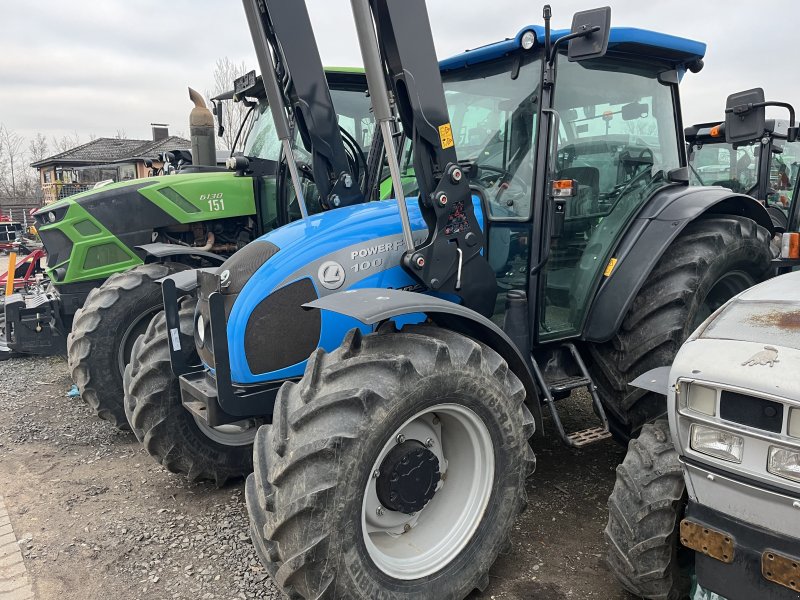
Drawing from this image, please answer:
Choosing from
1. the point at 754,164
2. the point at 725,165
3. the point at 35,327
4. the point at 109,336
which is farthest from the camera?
the point at 725,165

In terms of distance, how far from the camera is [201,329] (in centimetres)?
317

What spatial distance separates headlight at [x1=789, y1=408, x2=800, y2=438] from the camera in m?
1.72

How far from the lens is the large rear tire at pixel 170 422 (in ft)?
11.4

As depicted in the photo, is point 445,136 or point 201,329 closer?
point 445,136

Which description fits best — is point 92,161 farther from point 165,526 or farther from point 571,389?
point 571,389

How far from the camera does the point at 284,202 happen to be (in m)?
5.65

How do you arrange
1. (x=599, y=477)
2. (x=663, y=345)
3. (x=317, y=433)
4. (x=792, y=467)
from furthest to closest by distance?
(x=599, y=477), (x=663, y=345), (x=317, y=433), (x=792, y=467)

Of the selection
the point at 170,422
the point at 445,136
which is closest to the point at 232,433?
the point at 170,422

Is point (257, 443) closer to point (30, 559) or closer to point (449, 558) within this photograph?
point (449, 558)

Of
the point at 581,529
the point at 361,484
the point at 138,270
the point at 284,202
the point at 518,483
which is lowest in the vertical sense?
the point at 581,529

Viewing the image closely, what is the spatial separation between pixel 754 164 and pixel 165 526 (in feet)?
23.1

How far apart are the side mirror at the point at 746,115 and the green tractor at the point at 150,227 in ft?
8.44

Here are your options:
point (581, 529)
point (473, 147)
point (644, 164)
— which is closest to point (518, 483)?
point (581, 529)

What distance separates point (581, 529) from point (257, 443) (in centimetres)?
180
